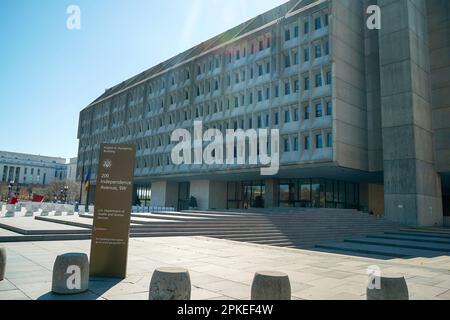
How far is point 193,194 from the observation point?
5203cm

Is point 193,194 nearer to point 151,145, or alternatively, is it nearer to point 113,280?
point 151,145

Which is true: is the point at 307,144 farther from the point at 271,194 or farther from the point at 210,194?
the point at 210,194

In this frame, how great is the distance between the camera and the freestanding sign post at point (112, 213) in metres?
8.12

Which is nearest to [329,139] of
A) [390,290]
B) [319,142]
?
[319,142]

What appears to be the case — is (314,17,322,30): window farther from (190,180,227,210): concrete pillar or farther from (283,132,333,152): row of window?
(190,180,227,210): concrete pillar

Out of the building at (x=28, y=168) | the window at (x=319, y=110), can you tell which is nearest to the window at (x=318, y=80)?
the window at (x=319, y=110)

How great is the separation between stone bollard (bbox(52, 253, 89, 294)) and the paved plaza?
0.71 ft

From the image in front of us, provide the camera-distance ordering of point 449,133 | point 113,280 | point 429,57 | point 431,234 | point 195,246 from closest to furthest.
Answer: point 113,280 → point 195,246 → point 431,234 → point 449,133 → point 429,57

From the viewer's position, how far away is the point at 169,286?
572 cm

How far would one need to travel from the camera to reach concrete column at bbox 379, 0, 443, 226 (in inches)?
1286

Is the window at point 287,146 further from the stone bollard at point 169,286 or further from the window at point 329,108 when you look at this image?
the stone bollard at point 169,286

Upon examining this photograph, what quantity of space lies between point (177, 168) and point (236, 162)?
39.5 ft

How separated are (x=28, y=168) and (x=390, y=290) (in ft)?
532
